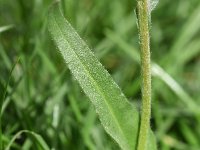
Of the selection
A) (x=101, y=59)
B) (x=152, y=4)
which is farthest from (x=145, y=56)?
(x=101, y=59)

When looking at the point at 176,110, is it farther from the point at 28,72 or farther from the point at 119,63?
the point at 28,72

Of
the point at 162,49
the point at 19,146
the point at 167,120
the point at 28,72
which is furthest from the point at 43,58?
the point at 162,49

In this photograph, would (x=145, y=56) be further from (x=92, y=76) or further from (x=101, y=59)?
(x=101, y=59)

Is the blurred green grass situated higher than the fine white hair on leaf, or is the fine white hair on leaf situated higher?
the fine white hair on leaf

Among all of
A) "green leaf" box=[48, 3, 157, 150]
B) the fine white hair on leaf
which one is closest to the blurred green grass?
"green leaf" box=[48, 3, 157, 150]

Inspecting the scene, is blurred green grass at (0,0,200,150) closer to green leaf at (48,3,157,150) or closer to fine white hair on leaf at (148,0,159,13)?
green leaf at (48,3,157,150)

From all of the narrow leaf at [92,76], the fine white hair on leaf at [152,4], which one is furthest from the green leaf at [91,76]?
the fine white hair on leaf at [152,4]

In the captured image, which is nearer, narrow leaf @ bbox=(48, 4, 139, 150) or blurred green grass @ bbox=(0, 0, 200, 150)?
narrow leaf @ bbox=(48, 4, 139, 150)
